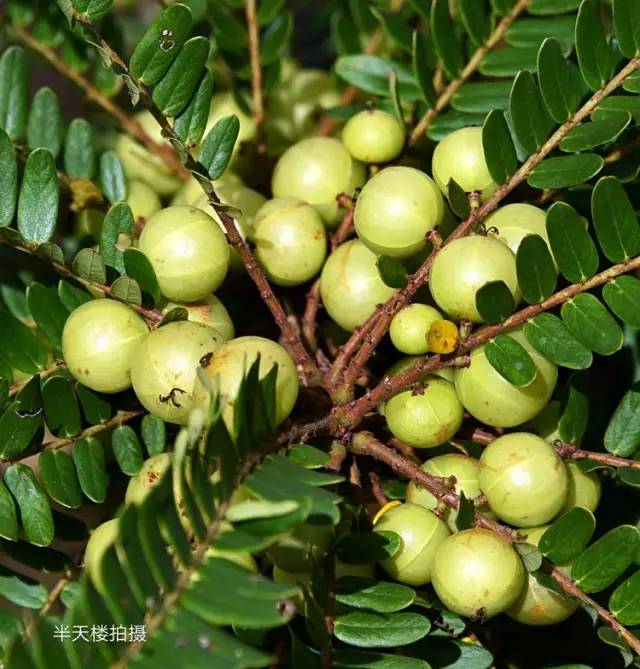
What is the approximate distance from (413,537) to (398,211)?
0.37m

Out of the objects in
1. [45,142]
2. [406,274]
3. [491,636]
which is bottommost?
[491,636]

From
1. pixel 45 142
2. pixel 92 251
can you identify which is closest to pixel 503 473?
pixel 92 251

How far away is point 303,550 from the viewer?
96 centimetres

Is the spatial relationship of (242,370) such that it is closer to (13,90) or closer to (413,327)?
(413,327)

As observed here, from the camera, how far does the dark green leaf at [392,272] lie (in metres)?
1.07

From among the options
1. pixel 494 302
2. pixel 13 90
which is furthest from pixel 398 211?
pixel 13 90

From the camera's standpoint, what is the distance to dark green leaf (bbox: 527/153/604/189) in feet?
3.49

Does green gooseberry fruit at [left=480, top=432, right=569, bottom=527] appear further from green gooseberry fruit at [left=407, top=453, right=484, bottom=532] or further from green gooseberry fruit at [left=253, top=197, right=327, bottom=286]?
green gooseberry fruit at [left=253, top=197, right=327, bottom=286]

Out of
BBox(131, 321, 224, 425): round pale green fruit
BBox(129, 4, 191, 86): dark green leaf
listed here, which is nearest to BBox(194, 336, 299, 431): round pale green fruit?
BBox(131, 321, 224, 425): round pale green fruit

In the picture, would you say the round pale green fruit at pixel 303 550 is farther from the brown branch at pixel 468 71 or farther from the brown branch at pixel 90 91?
the brown branch at pixel 90 91

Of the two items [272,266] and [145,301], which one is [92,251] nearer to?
[145,301]

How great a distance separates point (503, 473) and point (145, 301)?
469 mm

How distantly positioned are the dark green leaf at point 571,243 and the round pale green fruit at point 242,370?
0.32 meters

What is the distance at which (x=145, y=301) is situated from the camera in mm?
1127
